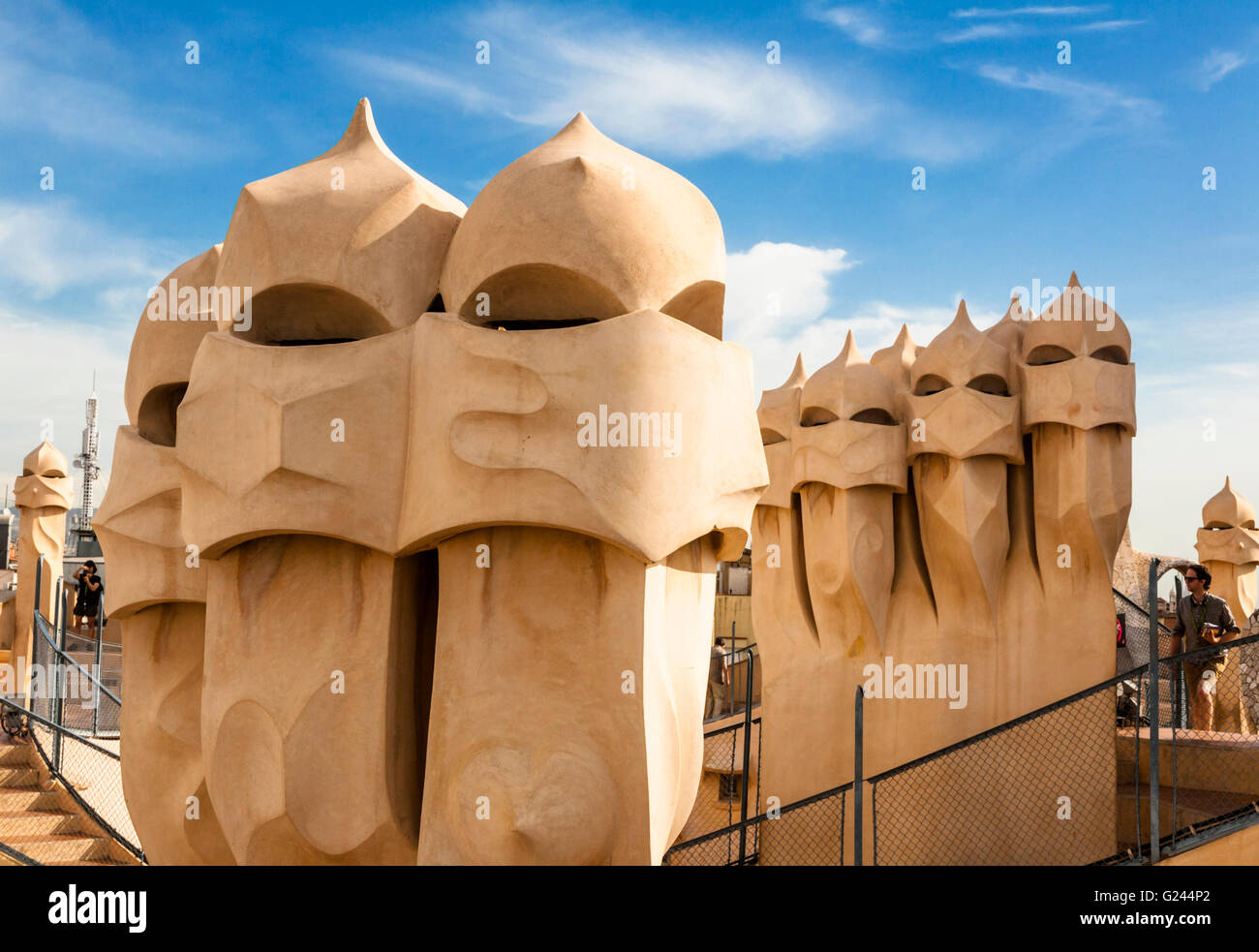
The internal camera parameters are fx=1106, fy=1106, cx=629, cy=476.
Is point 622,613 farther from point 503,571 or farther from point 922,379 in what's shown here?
point 922,379

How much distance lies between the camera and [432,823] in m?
5.82

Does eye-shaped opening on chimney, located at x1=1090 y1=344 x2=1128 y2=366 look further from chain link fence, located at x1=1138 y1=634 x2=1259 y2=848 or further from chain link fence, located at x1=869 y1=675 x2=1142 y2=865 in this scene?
chain link fence, located at x1=869 y1=675 x2=1142 y2=865

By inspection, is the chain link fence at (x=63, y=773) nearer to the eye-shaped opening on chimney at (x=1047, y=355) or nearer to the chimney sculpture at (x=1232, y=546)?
the eye-shaped opening on chimney at (x=1047, y=355)

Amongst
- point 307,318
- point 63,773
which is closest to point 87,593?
point 63,773

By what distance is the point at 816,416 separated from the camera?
12.6 meters

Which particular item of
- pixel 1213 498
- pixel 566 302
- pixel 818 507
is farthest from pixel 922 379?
pixel 1213 498

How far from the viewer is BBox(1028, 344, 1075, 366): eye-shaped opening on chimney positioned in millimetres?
11430

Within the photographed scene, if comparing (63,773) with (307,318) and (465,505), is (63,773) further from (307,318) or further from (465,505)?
(465,505)

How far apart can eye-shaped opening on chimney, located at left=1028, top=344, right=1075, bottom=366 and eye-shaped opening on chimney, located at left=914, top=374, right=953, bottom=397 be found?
883 millimetres

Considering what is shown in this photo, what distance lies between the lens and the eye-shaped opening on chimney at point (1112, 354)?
36.9 ft

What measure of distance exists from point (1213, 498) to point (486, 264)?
61.9ft

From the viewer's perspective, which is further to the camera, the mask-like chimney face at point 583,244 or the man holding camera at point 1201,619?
the man holding camera at point 1201,619

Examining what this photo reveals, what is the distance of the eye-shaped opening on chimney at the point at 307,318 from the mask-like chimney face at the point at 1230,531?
18826mm

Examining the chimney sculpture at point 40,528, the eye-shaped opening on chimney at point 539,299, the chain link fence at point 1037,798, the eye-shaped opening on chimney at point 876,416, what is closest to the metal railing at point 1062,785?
the chain link fence at point 1037,798
